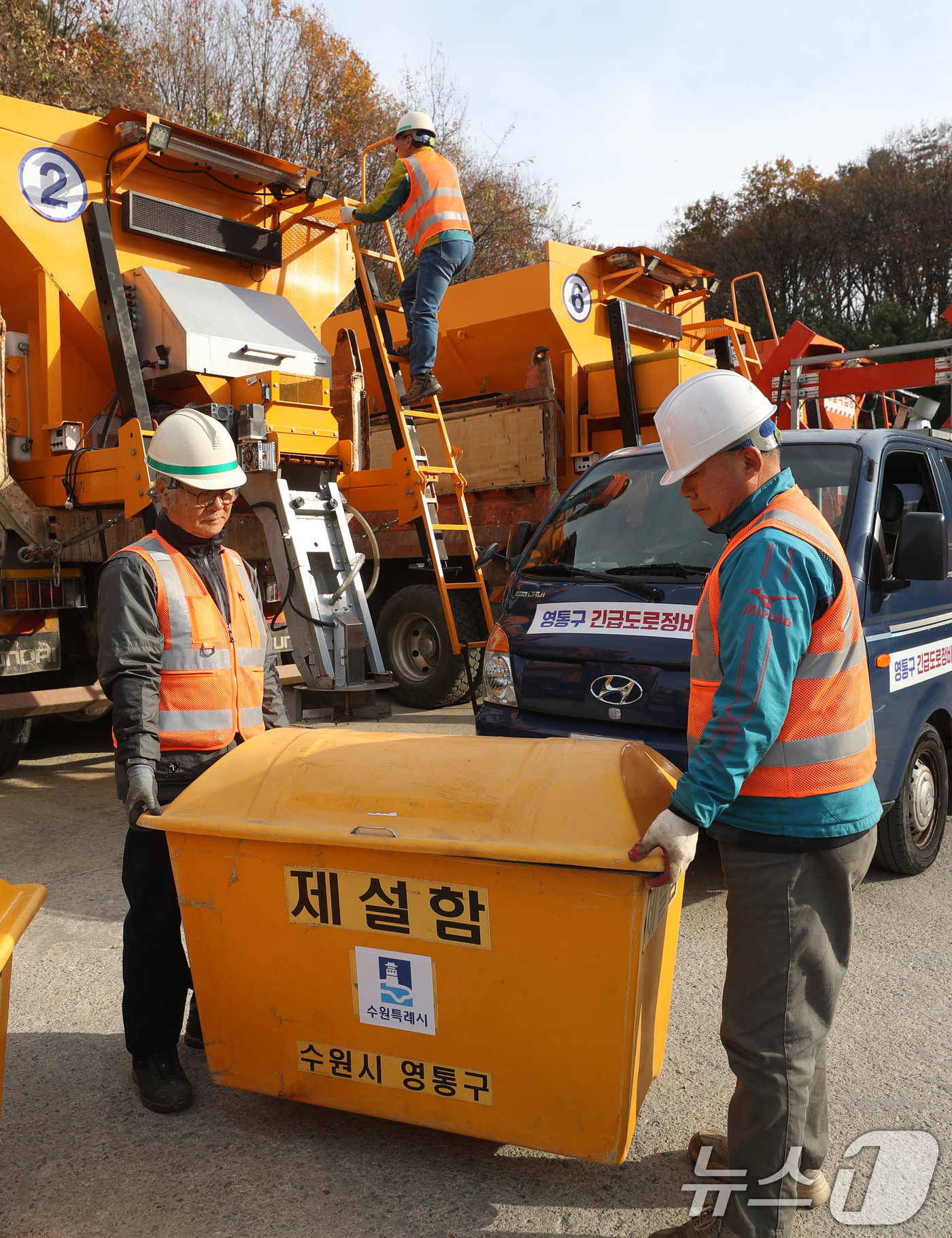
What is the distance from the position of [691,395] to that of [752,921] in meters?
1.09

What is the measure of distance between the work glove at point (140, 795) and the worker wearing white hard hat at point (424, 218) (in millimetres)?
4448

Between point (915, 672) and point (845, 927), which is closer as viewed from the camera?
point (845, 927)

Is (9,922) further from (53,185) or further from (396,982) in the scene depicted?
(53,185)

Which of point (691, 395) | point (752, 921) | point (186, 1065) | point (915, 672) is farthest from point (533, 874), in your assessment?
point (915, 672)

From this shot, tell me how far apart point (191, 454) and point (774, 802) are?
1784 millimetres

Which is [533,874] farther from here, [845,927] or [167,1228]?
[167,1228]

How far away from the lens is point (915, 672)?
157 inches

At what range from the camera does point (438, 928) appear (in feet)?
7.26

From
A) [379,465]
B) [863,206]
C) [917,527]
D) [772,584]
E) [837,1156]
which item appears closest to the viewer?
[772,584]

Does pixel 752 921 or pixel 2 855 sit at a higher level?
pixel 752 921

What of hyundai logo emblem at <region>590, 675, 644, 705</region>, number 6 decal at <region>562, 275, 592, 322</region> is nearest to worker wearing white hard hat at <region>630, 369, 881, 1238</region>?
hyundai logo emblem at <region>590, 675, 644, 705</region>

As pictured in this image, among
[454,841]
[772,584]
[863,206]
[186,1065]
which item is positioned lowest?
[186,1065]

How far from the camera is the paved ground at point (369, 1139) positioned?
2.19 m

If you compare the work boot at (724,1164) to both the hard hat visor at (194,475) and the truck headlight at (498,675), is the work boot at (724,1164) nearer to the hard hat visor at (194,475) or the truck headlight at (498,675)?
the truck headlight at (498,675)
